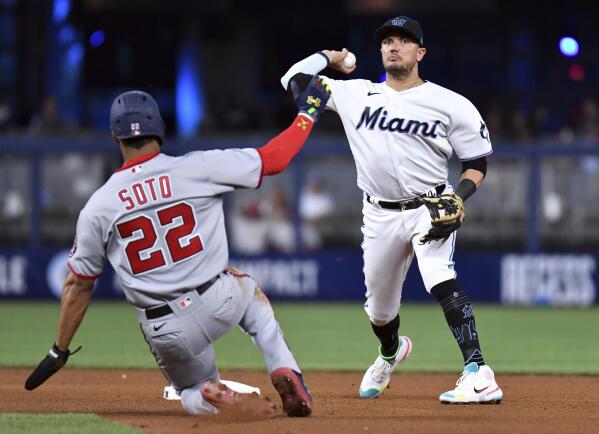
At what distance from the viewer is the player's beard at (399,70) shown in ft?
24.7

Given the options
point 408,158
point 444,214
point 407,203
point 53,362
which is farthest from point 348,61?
point 53,362

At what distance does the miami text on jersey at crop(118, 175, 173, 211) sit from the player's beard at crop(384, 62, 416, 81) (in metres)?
1.89

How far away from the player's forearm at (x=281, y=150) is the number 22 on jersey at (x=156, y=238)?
47cm

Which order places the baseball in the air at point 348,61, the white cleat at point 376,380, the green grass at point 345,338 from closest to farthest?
the baseball in the air at point 348,61, the white cleat at point 376,380, the green grass at point 345,338

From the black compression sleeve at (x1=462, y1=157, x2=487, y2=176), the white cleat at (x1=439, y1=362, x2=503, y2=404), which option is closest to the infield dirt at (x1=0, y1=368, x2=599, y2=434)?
the white cleat at (x1=439, y1=362, x2=503, y2=404)

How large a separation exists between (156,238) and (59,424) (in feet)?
3.40

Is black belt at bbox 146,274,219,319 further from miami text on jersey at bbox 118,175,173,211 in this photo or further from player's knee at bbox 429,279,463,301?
player's knee at bbox 429,279,463,301

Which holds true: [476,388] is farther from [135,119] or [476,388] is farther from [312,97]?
[135,119]

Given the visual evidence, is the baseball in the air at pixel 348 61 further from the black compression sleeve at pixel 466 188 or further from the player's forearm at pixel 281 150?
the player's forearm at pixel 281 150

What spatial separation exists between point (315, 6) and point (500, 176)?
5.65 metres

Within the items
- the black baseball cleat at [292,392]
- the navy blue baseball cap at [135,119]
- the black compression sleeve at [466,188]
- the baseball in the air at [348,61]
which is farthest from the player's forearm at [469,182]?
the navy blue baseball cap at [135,119]

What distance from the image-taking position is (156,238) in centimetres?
623

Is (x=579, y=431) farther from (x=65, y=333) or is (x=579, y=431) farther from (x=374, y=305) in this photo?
(x=65, y=333)

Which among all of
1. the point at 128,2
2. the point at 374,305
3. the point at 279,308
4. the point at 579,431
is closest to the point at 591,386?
the point at 374,305
